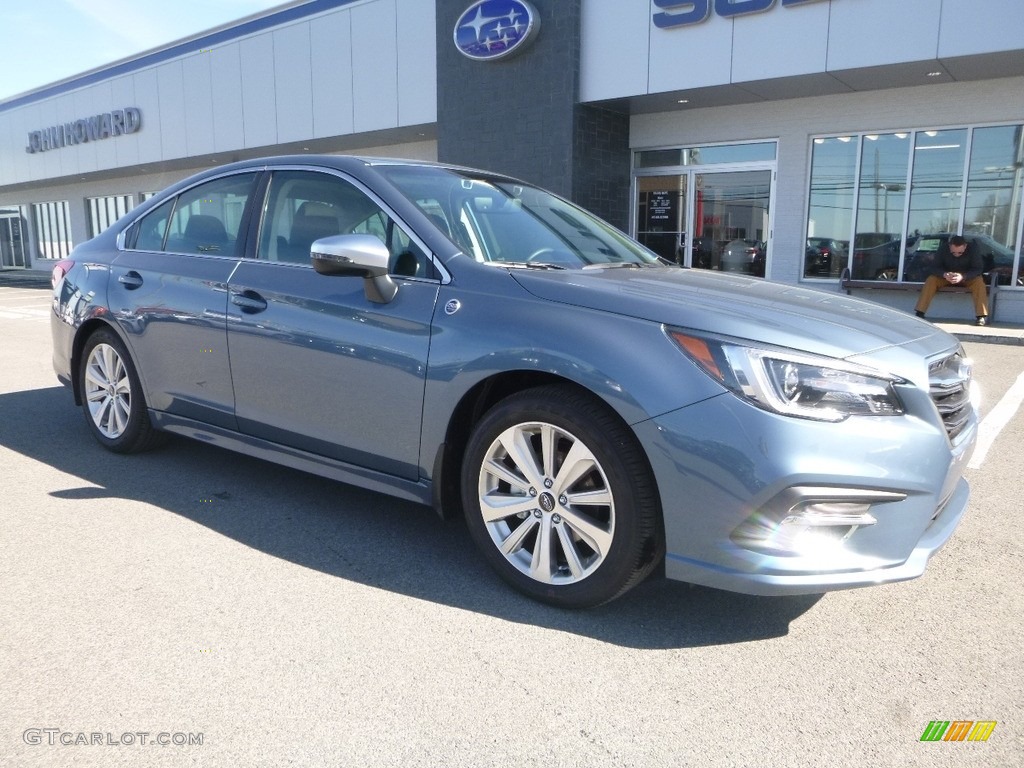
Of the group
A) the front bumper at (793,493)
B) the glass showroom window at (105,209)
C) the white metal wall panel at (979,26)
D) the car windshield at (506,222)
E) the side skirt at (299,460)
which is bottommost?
the side skirt at (299,460)

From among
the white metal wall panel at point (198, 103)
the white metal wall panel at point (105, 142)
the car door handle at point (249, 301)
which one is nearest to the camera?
the car door handle at point (249, 301)

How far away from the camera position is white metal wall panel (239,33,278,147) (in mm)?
19817

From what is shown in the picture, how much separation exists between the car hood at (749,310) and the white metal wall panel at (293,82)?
1766 centimetres

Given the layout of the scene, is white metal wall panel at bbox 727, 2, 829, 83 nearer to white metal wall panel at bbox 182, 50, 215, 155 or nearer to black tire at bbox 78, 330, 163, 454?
black tire at bbox 78, 330, 163, 454

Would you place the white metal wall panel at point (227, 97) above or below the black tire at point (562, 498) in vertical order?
above

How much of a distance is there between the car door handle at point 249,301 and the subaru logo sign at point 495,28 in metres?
12.1

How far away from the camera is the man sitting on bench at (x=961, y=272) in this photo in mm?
11820

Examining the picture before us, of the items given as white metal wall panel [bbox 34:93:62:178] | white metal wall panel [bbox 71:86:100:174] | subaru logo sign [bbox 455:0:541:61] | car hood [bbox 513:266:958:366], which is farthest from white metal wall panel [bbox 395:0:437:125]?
white metal wall panel [bbox 34:93:62:178]

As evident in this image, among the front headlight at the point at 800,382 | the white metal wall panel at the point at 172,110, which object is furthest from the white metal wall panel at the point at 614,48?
the white metal wall panel at the point at 172,110

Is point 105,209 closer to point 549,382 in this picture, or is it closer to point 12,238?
point 12,238

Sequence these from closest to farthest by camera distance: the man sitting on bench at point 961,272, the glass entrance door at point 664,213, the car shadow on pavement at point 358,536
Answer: the car shadow on pavement at point 358,536
the man sitting on bench at point 961,272
the glass entrance door at point 664,213

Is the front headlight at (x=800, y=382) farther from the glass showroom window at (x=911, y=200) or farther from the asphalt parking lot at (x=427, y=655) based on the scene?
the glass showroom window at (x=911, y=200)

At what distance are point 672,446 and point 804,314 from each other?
2.39 ft

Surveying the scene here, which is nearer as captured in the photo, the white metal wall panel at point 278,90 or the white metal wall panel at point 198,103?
the white metal wall panel at point 278,90
